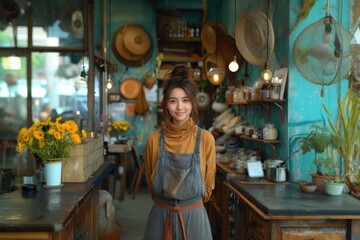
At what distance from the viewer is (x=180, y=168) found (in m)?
2.31

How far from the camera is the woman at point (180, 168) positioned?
2299 mm

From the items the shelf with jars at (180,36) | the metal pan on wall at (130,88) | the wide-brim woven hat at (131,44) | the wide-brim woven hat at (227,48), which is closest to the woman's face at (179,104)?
the wide-brim woven hat at (227,48)

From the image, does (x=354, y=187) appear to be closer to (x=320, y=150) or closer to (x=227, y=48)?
(x=320, y=150)

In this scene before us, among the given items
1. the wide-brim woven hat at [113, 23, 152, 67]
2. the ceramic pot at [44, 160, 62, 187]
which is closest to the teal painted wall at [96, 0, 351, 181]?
the ceramic pot at [44, 160, 62, 187]

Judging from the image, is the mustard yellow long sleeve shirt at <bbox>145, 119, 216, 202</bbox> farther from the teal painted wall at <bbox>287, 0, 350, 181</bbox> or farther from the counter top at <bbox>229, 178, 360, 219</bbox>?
the teal painted wall at <bbox>287, 0, 350, 181</bbox>

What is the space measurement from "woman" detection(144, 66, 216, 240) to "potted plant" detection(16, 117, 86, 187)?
1075 millimetres

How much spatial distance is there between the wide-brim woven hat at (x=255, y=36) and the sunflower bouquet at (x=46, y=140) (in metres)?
2.04

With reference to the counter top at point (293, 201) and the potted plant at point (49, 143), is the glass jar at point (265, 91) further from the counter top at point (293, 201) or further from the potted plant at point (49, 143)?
the potted plant at point (49, 143)

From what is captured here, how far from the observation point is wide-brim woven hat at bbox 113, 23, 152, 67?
805 centimetres

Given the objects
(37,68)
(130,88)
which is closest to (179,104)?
(130,88)

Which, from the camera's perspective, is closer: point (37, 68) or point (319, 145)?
point (319, 145)

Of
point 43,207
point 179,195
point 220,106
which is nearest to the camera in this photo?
point 179,195

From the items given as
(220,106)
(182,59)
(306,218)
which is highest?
(182,59)

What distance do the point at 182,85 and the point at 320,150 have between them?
1601 mm
